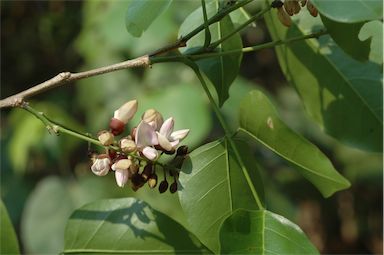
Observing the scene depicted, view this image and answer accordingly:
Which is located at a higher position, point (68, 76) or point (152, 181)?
point (68, 76)

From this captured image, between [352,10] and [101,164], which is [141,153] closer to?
[101,164]

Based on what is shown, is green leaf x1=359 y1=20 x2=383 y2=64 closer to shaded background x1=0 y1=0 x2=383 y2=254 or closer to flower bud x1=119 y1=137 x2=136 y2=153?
flower bud x1=119 y1=137 x2=136 y2=153

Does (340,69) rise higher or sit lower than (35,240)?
higher

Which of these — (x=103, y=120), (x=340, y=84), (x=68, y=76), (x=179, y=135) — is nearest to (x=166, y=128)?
(x=179, y=135)

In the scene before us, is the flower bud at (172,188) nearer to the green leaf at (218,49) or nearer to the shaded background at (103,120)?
the green leaf at (218,49)

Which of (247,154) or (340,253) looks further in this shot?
(340,253)

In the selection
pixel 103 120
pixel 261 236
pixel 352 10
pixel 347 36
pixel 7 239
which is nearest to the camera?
pixel 352 10

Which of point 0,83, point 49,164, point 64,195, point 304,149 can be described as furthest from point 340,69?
point 0,83

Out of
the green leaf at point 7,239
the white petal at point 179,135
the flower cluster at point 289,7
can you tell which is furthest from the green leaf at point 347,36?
the green leaf at point 7,239

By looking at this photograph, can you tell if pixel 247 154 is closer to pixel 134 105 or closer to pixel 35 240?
pixel 134 105
